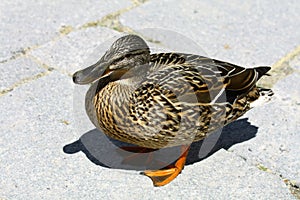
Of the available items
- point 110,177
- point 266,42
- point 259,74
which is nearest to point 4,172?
point 110,177

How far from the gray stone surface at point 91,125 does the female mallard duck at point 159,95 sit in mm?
292

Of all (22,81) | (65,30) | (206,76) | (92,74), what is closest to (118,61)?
(92,74)

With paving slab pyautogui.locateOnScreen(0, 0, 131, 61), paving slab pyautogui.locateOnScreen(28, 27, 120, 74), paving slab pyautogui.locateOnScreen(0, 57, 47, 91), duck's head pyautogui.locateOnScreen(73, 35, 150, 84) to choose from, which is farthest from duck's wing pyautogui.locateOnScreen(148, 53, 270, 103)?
paving slab pyautogui.locateOnScreen(0, 0, 131, 61)

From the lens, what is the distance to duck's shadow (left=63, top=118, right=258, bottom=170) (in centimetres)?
394

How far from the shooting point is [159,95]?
354cm

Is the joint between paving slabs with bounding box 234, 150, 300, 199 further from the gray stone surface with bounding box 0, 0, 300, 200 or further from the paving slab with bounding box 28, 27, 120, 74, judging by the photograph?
the paving slab with bounding box 28, 27, 120, 74

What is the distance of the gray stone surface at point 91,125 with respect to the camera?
3.73 m

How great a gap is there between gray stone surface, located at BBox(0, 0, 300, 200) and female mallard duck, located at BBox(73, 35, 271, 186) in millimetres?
292

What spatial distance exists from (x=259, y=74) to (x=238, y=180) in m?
0.75

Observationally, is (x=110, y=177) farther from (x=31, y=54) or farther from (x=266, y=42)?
(x=266, y=42)

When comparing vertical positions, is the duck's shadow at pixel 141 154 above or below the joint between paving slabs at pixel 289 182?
below

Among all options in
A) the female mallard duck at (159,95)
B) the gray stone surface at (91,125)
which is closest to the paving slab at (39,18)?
the gray stone surface at (91,125)

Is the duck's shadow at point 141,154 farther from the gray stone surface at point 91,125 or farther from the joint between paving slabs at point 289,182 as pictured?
the joint between paving slabs at point 289,182

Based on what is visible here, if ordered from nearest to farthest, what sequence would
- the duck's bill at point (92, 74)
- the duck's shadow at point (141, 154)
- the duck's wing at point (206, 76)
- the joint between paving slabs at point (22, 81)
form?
the duck's bill at point (92, 74), the duck's wing at point (206, 76), the duck's shadow at point (141, 154), the joint between paving slabs at point (22, 81)
